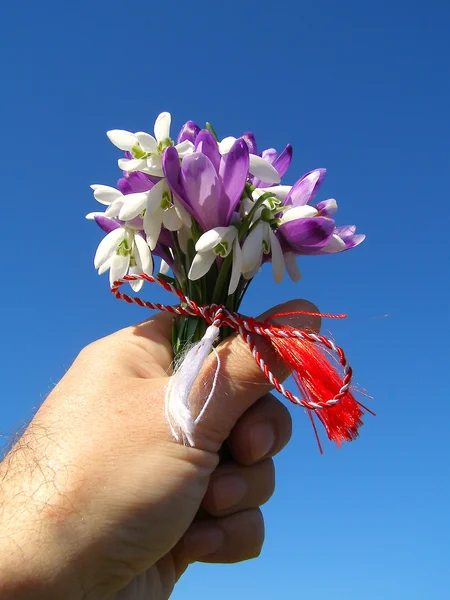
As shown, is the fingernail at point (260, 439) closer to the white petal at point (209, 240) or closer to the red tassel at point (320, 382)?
the red tassel at point (320, 382)

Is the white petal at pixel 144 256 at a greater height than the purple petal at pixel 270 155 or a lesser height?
lesser

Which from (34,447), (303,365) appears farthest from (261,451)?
(34,447)

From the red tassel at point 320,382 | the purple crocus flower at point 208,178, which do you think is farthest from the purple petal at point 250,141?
the red tassel at point 320,382

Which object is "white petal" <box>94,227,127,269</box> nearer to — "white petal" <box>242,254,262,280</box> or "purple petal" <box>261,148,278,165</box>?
"white petal" <box>242,254,262,280</box>

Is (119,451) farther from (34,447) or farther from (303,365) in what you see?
(303,365)

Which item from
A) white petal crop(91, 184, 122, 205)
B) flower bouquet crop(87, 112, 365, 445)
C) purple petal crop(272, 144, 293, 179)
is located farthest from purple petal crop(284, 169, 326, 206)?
Result: white petal crop(91, 184, 122, 205)
